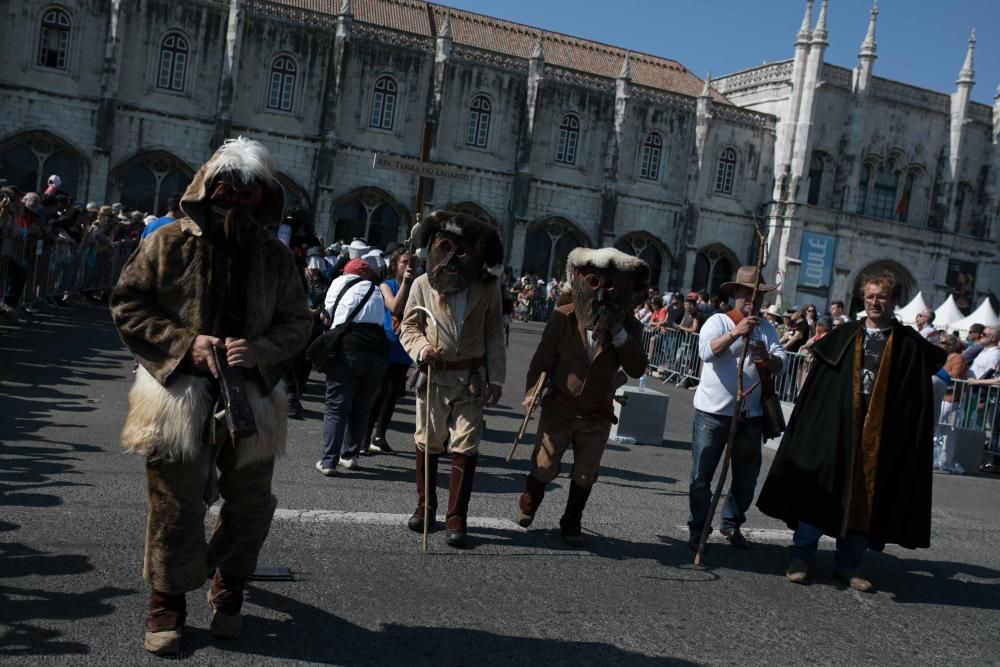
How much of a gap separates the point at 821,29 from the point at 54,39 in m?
28.9

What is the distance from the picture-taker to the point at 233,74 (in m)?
31.4

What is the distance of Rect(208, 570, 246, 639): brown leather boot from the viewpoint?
3.75m

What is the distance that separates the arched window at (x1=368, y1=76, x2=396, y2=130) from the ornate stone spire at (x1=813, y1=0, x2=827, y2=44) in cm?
1753

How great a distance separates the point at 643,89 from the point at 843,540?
33.1m

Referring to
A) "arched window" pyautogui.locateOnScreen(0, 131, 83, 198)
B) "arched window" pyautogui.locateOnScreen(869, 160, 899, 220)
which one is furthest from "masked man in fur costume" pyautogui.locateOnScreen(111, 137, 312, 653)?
"arched window" pyautogui.locateOnScreen(869, 160, 899, 220)

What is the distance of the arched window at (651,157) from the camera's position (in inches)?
1463

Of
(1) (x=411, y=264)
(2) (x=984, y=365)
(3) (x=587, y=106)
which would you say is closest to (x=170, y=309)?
(1) (x=411, y=264)

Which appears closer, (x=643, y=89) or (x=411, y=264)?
(x=411, y=264)

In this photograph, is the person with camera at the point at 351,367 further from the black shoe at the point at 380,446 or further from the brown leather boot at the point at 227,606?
the brown leather boot at the point at 227,606

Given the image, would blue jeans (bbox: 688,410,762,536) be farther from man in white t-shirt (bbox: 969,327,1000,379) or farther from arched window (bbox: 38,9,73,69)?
arched window (bbox: 38,9,73,69)

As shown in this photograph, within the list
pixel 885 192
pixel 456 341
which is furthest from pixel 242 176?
pixel 885 192

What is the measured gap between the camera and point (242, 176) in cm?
375

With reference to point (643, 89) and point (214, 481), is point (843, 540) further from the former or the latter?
point (643, 89)

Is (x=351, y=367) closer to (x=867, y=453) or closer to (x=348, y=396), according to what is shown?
(x=348, y=396)
